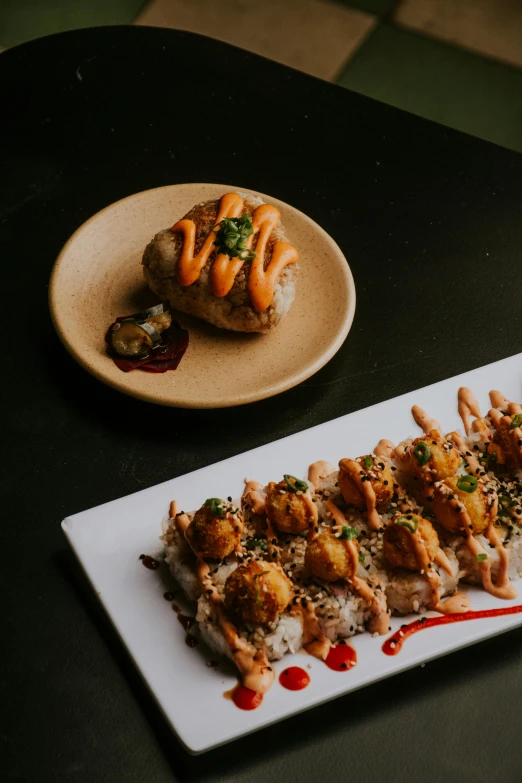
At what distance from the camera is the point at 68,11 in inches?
257

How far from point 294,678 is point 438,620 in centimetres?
44

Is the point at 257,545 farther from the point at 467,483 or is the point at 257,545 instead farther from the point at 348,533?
the point at 467,483

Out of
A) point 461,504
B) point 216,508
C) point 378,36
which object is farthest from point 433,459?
point 378,36

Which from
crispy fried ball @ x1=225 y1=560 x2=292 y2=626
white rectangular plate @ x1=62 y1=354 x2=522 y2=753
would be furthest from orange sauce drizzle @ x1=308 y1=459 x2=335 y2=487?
crispy fried ball @ x1=225 y1=560 x2=292 y2=626

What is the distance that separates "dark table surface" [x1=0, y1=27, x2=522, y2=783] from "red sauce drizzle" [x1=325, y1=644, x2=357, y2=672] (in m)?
0.13

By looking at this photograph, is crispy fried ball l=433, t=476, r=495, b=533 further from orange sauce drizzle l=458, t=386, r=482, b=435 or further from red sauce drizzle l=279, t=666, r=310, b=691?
red sauce drizzle l=279, t=666, r=310, b=691

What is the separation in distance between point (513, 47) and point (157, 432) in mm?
4888

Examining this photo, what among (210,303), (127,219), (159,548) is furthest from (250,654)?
(127,219)

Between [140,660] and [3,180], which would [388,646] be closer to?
[140,660]

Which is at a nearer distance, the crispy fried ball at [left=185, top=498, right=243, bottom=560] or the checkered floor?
the crispy fried ball at [left=185, top=498, right=243, bottom=560]

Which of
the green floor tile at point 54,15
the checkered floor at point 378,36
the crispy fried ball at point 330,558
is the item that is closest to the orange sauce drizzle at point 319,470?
the crispy fried ball at point 330,558

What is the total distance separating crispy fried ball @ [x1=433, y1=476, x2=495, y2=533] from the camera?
255 cm

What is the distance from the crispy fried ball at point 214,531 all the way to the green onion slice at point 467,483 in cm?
64

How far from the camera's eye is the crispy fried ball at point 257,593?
231 cm
